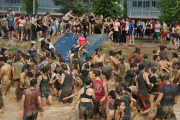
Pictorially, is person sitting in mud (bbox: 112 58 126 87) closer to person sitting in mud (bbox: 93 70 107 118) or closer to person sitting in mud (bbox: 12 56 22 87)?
person sitting in mud (bbox: 93 70 107 118)

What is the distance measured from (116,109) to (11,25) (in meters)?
13.8

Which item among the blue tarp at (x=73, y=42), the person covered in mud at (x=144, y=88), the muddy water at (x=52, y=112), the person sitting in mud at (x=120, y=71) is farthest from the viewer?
the blue tarp at (x=73, y=42)

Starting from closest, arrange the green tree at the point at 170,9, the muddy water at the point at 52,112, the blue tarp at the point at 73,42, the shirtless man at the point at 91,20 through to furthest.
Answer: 1. the muddy water at the point at 52,112
2. the shirtless man at the point at 91,20
3. the blue tarp at the point at 73,42
4. the green tree at the point at 170,9

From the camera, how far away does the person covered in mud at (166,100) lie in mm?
7574

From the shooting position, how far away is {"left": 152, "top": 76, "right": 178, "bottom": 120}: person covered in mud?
298 inches

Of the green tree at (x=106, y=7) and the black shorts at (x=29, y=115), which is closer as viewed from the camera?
the black shorts at (x=29, y=115)

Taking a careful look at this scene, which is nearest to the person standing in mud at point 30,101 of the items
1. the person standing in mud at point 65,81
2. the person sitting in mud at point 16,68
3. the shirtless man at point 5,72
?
the person standing in mud at point 65,81

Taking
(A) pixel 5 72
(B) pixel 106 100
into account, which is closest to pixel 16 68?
(A) pixel 5 72

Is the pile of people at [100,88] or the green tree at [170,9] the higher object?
the green tree at [170,9]

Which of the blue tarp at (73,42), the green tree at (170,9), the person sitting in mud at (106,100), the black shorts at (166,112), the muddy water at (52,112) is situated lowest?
the muddy water at (52,112)

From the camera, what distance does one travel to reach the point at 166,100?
7660 mm

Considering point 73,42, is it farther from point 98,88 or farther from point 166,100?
point 166,100

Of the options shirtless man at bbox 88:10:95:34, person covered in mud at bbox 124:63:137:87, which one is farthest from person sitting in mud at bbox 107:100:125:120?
shirtless man at bbox 88:10:95:34

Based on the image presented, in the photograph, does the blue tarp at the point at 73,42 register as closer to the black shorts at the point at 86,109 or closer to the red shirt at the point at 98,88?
the red shirt at the point at 98,88
